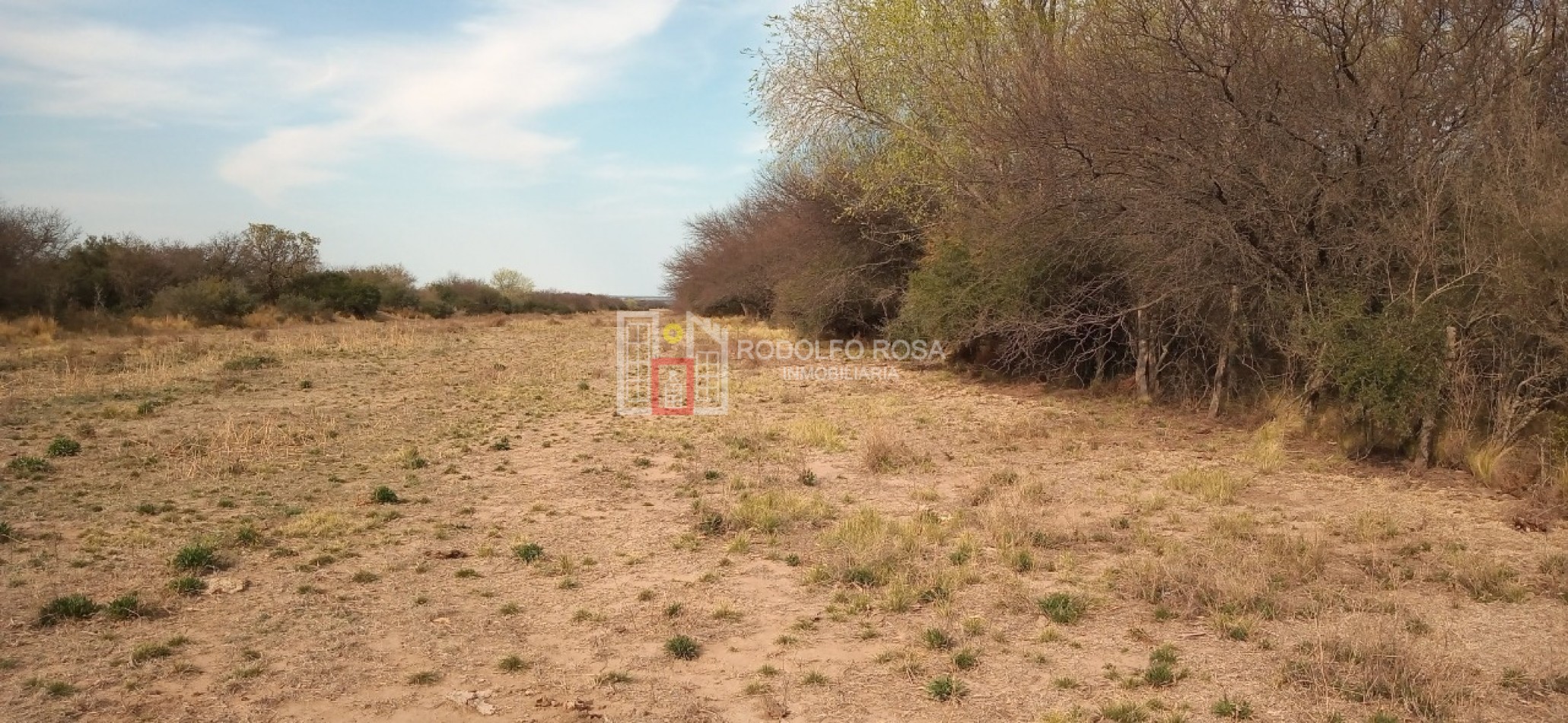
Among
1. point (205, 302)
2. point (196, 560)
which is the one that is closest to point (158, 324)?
point (205, 302)

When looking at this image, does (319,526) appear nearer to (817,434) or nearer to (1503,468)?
(817,434)

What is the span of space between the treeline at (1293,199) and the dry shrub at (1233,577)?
384 cm

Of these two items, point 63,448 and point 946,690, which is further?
point 63,448

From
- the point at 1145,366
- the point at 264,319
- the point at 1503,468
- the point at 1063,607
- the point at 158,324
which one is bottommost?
the point at 1063,607

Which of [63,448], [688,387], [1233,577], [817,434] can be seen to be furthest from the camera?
[688,387]

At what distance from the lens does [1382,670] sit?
4.78m

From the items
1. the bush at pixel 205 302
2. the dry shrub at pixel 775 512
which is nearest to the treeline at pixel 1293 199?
the dry shrub at pixel 775 512

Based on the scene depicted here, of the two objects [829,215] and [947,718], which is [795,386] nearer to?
[829,215]

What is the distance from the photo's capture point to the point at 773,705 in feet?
15.6

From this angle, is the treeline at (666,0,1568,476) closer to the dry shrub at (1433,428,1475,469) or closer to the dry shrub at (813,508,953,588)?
the dry shrub at (1433,428,1475,469)

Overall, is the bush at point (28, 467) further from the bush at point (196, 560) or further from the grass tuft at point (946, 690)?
the grass tuft at point (946, 690)

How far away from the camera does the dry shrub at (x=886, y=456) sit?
36.2 feet

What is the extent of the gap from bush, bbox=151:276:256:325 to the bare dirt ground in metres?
27.5

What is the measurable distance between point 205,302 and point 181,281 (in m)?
3.89
